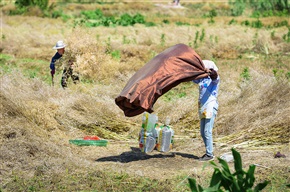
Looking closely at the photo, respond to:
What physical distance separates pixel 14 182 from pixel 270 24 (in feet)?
75.7

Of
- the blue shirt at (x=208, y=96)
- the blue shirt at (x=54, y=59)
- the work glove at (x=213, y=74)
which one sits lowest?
the blue shirt at (x=54, y=59)

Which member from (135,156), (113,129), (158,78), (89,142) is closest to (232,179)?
(158,78)

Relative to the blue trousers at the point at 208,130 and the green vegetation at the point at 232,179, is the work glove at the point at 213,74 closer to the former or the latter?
the blue trousers at the point at 208,130

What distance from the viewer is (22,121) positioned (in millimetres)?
9305

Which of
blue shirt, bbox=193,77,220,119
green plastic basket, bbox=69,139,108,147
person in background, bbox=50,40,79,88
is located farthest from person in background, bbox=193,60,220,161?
person in background, bbox=50,40,79,88

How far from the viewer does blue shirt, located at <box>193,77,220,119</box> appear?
26.6ft

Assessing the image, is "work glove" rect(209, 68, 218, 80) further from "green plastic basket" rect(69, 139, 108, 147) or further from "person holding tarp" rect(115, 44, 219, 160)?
"green plastic basket" rect(69, 139, 108, 147)

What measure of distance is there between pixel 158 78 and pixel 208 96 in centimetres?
81

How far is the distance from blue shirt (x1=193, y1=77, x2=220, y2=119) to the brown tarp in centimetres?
17

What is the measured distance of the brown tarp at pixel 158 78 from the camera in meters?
7.63

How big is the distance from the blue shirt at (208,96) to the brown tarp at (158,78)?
17cm

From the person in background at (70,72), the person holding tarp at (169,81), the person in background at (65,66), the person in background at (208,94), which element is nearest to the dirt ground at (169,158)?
the person holding tarp at (169,81)

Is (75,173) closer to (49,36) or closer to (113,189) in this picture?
(113,189)

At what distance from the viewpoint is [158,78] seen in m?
7.82
